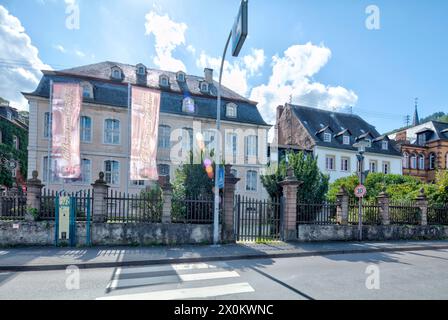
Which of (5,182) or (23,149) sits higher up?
(23,149)

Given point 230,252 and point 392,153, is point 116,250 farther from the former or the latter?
point 392,153

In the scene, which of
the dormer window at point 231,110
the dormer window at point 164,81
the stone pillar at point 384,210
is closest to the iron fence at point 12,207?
the stone pillar at point 384,210

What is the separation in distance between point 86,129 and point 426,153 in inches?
1582

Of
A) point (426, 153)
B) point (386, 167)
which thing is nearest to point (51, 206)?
point (386, 167)

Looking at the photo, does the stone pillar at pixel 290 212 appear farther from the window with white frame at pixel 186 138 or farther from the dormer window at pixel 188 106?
the dormer window at pixel 188 106

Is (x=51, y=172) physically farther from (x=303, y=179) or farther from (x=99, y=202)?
(x=303, y=179)

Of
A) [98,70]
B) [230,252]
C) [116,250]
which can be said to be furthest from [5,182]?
[230,252]

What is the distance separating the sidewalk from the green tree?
Answer: 272 cm

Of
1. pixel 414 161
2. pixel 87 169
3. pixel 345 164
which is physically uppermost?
pixel 414 161

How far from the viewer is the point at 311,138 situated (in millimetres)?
30281

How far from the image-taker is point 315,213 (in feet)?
40.9

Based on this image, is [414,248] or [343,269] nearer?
[343,269]

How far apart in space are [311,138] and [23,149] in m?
32.2
